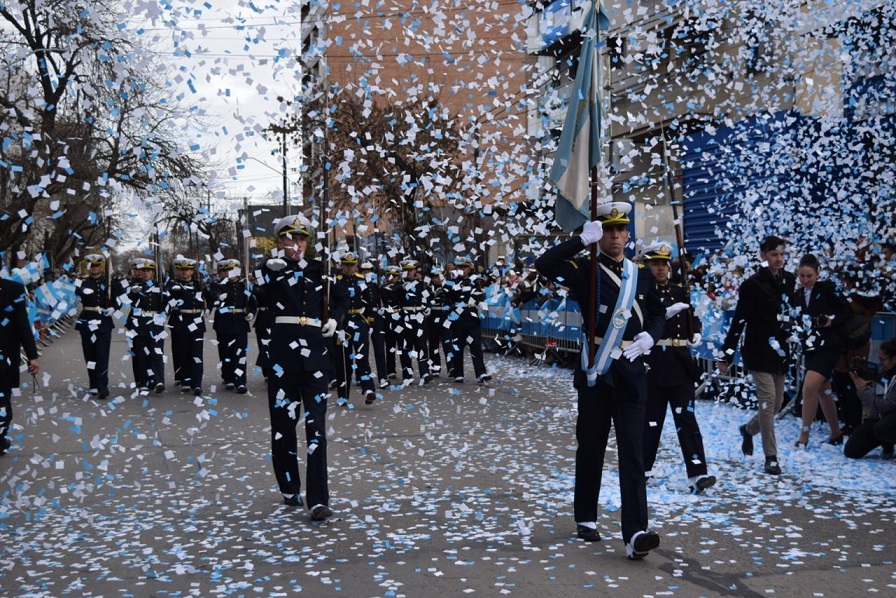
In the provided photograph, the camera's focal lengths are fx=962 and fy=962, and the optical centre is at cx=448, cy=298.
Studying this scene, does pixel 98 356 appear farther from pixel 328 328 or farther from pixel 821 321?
pixel 821 321

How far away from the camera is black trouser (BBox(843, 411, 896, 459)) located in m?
8.02

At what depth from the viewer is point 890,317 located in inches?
372

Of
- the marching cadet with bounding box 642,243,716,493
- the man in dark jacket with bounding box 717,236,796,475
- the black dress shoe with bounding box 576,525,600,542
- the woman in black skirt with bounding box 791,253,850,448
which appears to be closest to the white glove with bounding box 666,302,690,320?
the marching cadet with bounding box 642,243,716,493

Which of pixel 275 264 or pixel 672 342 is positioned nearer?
pixel 275 264

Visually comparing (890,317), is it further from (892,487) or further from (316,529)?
(316,529)

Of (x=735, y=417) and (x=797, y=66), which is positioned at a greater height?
(x=797, y=66)

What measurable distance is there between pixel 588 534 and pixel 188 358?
33.5 ft

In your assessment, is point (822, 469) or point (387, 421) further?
point (387, 421)

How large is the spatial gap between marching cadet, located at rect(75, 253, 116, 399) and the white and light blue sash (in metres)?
→ 9.12

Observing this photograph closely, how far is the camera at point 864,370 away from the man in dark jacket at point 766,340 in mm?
1254

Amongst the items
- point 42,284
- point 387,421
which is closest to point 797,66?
point 387,421

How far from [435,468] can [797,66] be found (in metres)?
10.6

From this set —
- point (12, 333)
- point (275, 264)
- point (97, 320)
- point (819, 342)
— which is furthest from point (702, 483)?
point (97, 320)

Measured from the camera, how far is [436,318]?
16.3 meters
